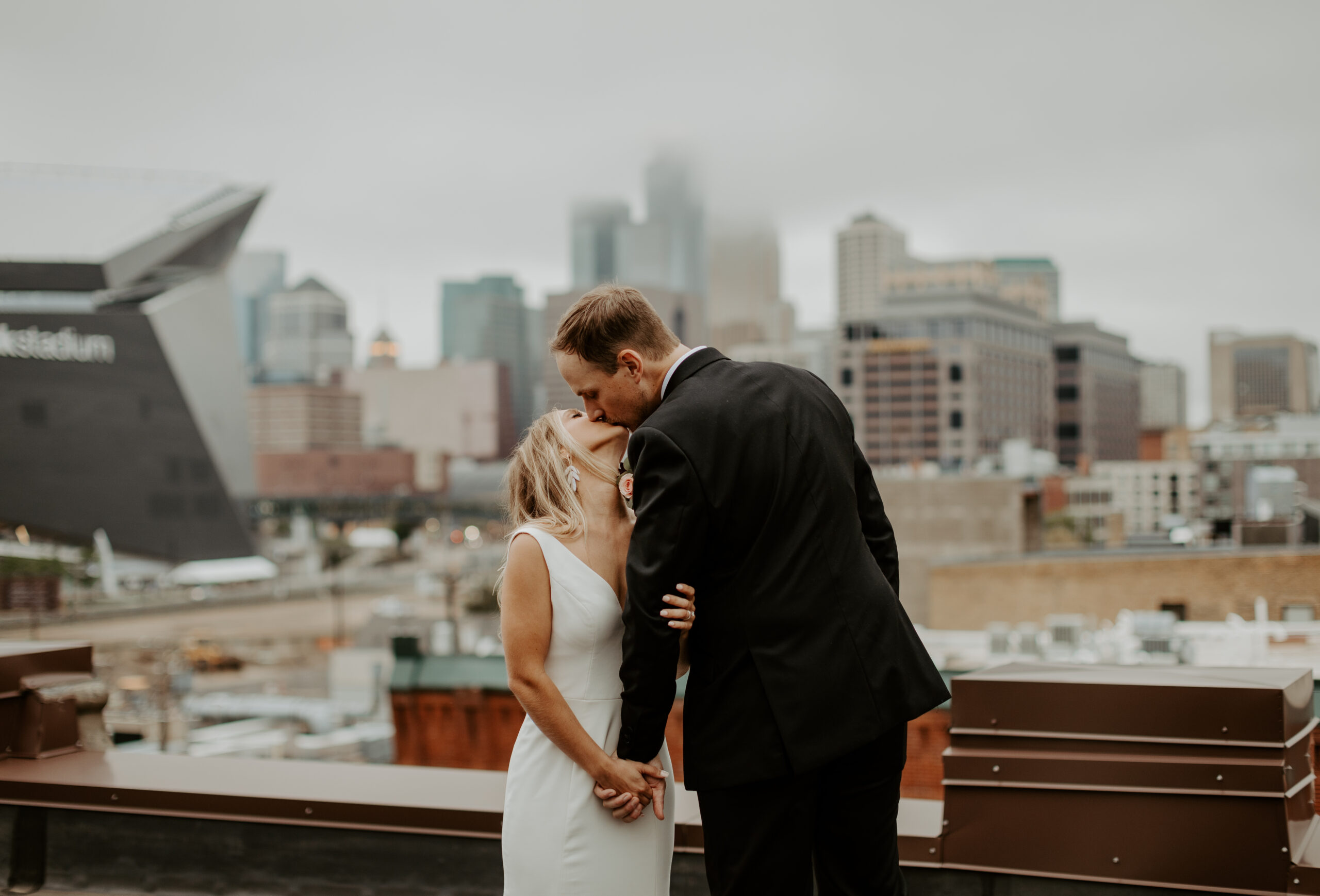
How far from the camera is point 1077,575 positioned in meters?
37.4

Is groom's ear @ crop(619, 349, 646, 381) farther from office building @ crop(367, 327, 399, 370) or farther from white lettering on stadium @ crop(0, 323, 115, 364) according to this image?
office building @ crop(367, 327, 399, 370)

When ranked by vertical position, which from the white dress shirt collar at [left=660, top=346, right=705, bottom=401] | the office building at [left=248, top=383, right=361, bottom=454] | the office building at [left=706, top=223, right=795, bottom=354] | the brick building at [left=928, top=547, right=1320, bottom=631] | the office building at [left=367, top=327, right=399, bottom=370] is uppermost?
the office building at [left=706, top=223, right=795, bottom=354]

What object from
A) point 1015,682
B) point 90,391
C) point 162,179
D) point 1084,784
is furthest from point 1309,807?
point 162,179

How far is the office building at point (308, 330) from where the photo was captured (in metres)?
179

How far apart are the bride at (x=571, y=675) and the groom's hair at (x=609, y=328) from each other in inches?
9.3

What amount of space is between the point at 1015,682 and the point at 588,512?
50.9 inches

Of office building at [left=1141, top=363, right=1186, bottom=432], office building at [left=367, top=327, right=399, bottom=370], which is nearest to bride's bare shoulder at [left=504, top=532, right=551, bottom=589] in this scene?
office building at [left=1141, top=363, right=1186, bottom=432]

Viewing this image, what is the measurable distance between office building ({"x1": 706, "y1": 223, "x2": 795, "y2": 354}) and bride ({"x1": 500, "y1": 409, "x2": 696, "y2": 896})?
15274cm

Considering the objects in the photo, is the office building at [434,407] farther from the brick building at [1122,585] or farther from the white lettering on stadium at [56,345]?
the brick building at [1122,585]

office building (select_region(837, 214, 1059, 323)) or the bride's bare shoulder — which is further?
office building (select_region(837, 214, 1059, 323))

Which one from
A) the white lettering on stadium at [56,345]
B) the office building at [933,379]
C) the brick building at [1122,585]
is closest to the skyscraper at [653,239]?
the office building at [933,379]

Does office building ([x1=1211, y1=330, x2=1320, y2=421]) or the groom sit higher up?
office building ([x1=1211, y1=330, x2=1320, y2=421])

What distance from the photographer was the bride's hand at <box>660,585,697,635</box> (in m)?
2.13

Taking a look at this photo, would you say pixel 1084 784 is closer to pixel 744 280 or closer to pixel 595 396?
pixel 595 396
